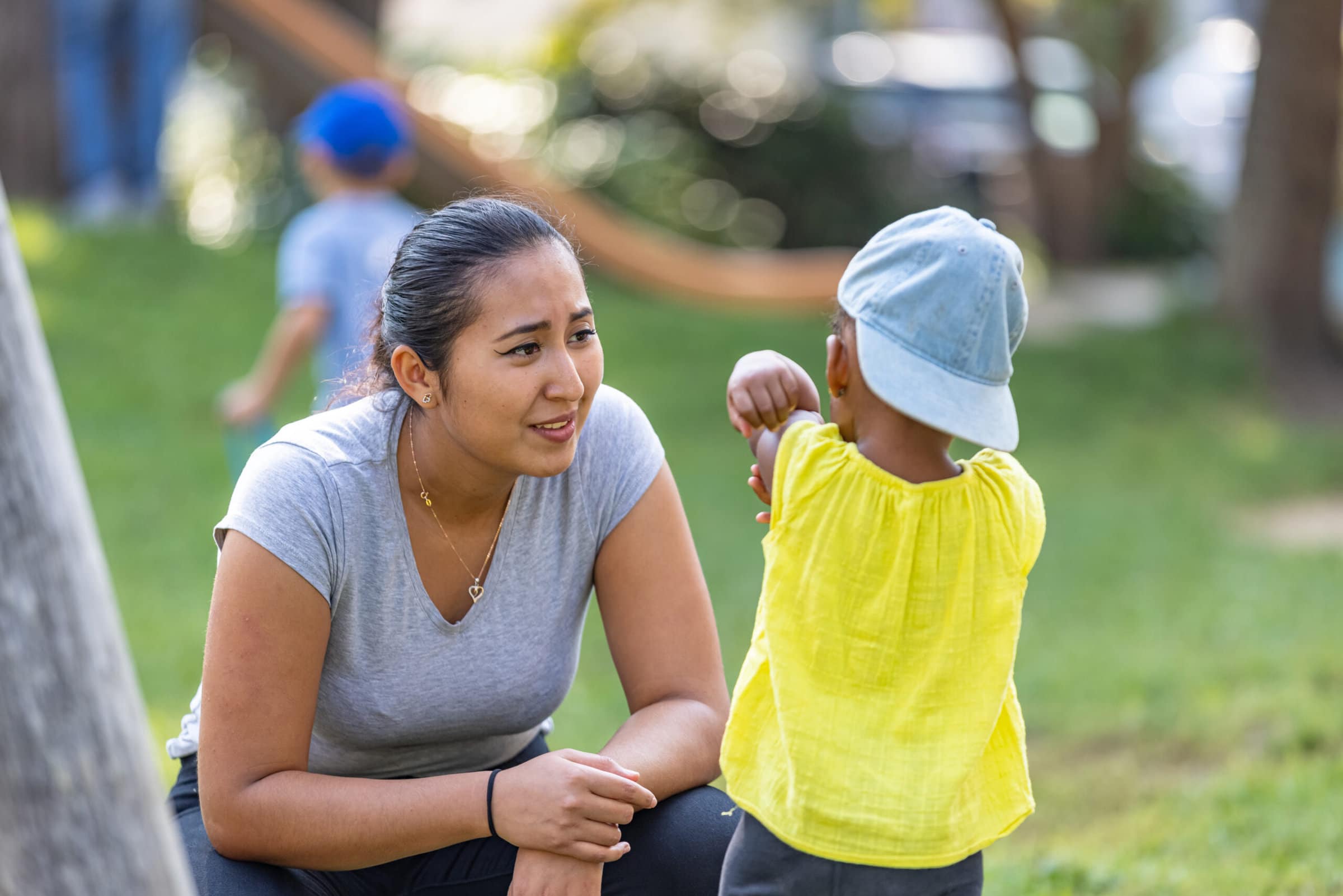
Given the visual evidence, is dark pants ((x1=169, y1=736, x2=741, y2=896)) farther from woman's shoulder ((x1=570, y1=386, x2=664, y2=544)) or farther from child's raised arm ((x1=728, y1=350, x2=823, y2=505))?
child's raised arm ((x1=728, y1=350, x2=823, y2=505))

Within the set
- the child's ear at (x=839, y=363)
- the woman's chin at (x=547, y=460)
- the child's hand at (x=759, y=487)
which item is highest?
the child's ear at (x=839, y=363)

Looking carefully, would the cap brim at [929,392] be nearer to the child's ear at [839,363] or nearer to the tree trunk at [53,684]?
the child's ear at [839,363]

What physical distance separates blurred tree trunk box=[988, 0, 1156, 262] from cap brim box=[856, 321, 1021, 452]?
43.7 feet

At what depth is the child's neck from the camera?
5.83 feet

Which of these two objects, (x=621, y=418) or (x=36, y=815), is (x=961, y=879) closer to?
(x=621, y=418)

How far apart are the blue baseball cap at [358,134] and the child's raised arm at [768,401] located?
2.83 meters

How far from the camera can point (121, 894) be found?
135cm

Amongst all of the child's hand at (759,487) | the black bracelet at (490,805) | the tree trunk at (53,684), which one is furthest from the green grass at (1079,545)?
the tree trunk at (53,684)

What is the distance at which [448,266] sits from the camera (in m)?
2.15

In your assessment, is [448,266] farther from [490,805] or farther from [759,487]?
[490,805]

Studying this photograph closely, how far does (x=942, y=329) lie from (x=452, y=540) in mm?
894

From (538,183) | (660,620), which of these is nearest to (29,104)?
(538,183)

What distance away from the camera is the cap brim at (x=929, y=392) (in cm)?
172

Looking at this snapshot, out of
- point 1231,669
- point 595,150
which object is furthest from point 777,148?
point 1231,669
